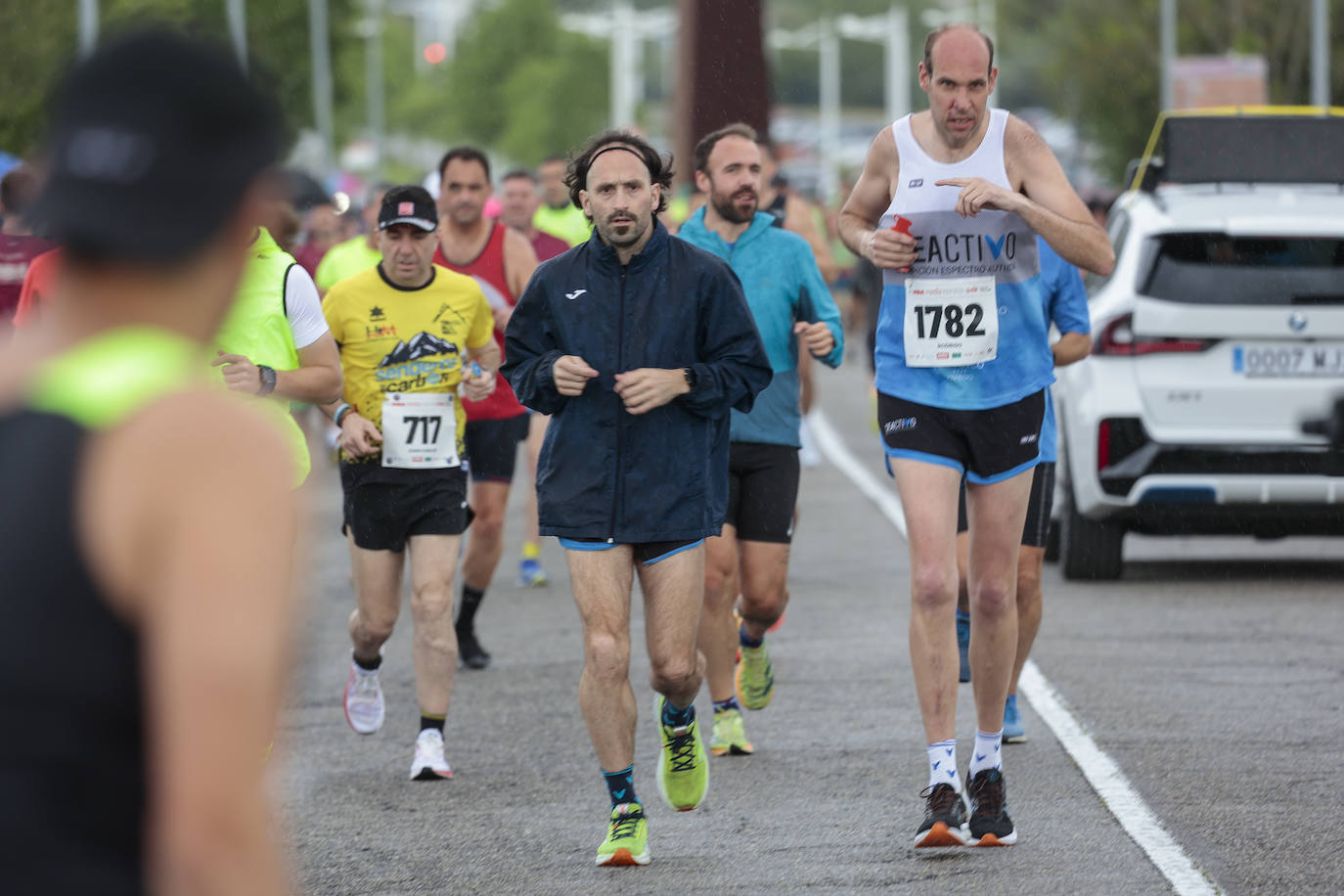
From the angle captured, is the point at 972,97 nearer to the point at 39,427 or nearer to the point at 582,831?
the point at 582,831

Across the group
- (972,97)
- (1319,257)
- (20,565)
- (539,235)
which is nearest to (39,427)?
(20,565)

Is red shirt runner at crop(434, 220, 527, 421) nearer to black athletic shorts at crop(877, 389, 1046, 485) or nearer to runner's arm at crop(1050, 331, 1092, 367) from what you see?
runner's arm at crop(1050, 331, 1092, 367)

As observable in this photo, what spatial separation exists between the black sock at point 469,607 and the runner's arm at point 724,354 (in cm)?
354

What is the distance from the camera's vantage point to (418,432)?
776 centimetres

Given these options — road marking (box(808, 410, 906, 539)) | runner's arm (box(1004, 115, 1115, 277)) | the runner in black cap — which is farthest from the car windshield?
the runner in black cap

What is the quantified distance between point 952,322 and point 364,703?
2.74 metres

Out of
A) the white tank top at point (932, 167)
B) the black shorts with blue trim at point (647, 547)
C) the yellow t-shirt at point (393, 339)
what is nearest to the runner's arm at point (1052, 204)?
the white tank top at point (932, 167)

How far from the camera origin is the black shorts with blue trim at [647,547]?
20.4ft

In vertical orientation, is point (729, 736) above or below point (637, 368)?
below

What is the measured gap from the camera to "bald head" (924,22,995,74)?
6.27 meters

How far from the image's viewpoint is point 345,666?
32.0 ft

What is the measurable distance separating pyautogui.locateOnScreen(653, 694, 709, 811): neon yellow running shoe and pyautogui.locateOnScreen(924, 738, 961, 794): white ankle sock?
681 millimetres

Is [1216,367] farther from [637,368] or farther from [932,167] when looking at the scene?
[637,368]

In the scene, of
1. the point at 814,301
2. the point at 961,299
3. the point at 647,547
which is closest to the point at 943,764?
the point at 647,547
